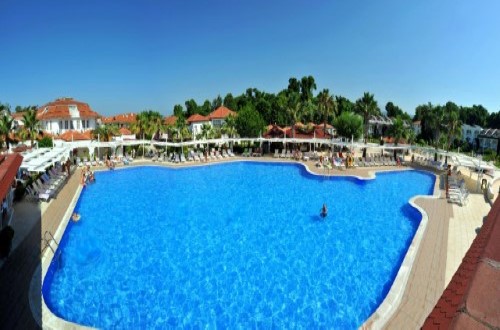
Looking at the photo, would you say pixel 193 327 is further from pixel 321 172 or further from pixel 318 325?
pixel 321 172

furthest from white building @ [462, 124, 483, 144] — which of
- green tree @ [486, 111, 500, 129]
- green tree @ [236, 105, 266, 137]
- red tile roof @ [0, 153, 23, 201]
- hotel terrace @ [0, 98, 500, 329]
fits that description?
red tile roof @ [0, 153, 23, 201]

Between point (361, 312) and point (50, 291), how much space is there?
32.2 ft

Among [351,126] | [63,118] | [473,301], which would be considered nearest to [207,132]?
[63,118]

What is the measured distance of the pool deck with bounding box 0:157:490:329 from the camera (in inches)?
362

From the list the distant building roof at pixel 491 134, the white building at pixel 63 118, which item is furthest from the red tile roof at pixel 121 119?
the distant building roof at pixel 491 134

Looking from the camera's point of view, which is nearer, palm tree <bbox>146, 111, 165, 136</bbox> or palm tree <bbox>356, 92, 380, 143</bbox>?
palm tree <bbox>356, 92, 380, 143</bbox>

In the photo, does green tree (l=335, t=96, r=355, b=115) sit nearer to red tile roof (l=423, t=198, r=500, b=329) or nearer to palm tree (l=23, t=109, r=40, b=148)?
palm tree (l=23, t=109, r=40, b=148)

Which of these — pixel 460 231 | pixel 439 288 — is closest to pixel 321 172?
pixel 460 231

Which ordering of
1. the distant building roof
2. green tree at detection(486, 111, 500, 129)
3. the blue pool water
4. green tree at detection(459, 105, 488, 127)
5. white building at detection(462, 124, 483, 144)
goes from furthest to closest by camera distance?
green tree at detection(459, 105, 488, 127) → white building at detection(462, 124, 483, 144) → green tree at detection(486, 111, 500, 129) → the distant building roof → the blue pool water

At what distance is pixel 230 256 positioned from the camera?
1430 centimetres

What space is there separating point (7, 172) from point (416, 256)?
49.7ft

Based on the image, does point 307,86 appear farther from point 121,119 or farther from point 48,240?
point 48,240

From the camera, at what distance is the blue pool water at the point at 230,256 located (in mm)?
10578

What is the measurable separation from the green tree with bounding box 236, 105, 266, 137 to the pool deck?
2410 centimetres
